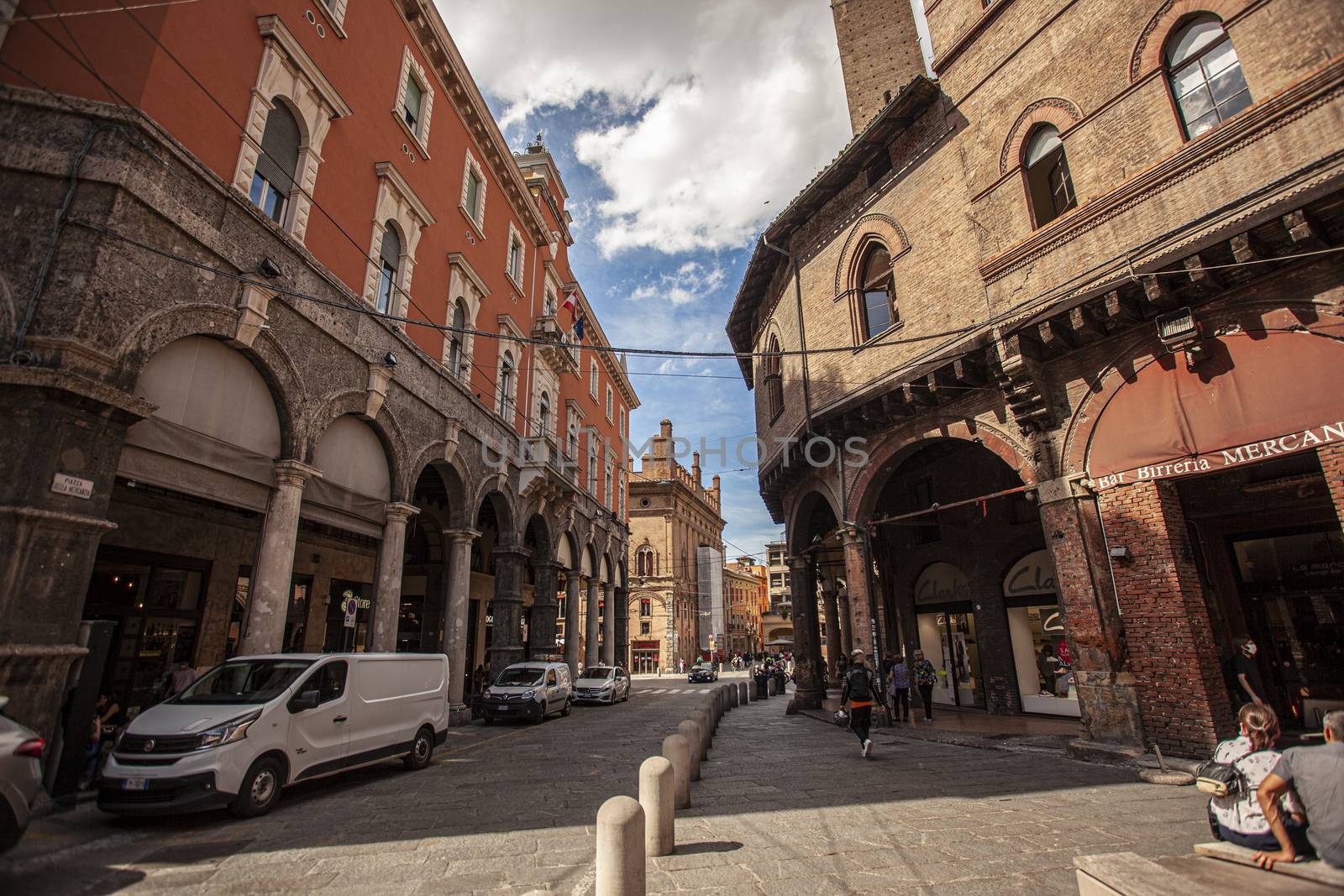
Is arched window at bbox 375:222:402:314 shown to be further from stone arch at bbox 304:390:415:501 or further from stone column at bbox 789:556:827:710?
stone column at bbox 789:556:827:710

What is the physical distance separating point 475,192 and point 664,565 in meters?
37.6

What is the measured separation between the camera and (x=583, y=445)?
27.7m

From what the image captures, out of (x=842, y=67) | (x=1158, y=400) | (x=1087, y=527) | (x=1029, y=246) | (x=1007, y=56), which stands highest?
(x=842, y=67)

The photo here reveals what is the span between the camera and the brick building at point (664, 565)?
49844mm

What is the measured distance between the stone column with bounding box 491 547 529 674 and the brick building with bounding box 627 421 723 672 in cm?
3055

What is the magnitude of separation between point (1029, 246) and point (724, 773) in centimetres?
1014

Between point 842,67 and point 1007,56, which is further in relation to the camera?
point 842,67

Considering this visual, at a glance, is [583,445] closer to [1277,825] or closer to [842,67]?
[842,67]

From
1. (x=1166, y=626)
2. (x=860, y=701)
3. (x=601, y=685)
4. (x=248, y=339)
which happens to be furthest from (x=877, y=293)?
(x=601, y=685)

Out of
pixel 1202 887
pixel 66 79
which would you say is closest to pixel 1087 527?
pixel 1202 887

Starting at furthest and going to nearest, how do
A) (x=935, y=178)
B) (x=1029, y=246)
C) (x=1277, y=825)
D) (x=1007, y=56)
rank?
1. (x=935, y=178)
2. (x=1007, y=56)
3. (x=1029, y=246)
4. (x=1277, y=825)

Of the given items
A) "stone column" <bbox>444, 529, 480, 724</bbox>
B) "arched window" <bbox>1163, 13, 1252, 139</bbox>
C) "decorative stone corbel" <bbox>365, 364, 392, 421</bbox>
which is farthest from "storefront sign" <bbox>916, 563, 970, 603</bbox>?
"decorative stone corbel" <bbox>365, 364, 392, 421</bbox>

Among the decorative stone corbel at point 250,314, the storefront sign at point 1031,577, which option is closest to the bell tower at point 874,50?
the storefront sign at point 1031,577

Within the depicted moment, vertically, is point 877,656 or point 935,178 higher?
point 935,178
